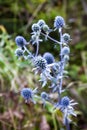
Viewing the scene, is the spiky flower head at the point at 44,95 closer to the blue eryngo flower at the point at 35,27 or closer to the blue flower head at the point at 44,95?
the blue flower head at the point at 44,95

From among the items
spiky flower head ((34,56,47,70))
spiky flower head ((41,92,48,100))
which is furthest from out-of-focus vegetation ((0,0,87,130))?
spiky flower head ((34,56,47,70))

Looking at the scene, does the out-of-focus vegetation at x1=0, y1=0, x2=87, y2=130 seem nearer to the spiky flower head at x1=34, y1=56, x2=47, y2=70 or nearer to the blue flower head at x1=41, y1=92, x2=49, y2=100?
the blue flower head at x1=41, y1=92, x2=49, y2=100

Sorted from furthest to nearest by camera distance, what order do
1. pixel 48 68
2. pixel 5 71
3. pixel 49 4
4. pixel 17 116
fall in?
pixel 49 4, pixel 5 71, pixel 17 116, pixel 48 68

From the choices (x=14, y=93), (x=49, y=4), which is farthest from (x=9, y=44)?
(x=49, y=4)

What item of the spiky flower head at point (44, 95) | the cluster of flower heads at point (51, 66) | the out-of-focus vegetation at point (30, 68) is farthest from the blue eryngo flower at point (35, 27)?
the out-of-focus vegetation at point (30, 68)

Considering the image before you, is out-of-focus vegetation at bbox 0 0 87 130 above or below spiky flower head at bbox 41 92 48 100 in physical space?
above

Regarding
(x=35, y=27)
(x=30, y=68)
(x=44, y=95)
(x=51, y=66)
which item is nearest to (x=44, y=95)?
(x=44, y=95)

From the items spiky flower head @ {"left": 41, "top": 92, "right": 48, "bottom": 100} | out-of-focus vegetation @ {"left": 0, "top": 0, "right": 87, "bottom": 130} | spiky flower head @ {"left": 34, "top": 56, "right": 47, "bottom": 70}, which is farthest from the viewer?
out-of-focus vegetation @ {"left": 0, "top": 0, "right": 87, "bottom": 130}

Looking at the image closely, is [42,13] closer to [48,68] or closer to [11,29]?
[11,29]

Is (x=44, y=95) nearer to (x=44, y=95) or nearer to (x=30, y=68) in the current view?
(x=44, y=95)
